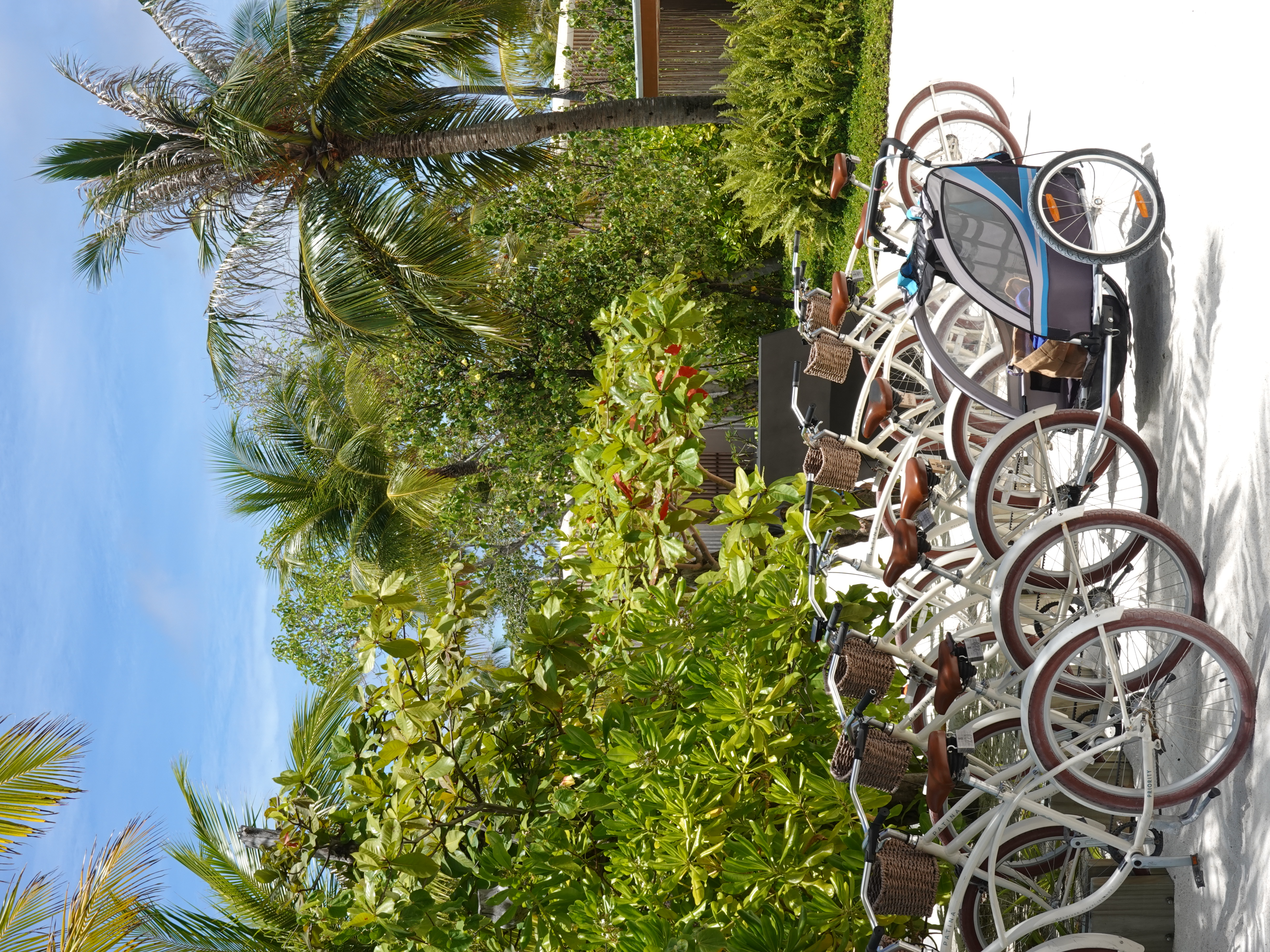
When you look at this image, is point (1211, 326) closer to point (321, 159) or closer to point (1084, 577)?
point (1084, 577)

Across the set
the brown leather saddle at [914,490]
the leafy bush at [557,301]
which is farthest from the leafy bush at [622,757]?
the leafy bush at [557,301]

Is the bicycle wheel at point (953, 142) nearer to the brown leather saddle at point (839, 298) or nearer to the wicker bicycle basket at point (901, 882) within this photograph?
the brown leather saddle at point (839, 298)

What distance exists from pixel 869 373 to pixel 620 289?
7.78 m

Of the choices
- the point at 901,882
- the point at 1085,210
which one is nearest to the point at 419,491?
the point at 1085,210

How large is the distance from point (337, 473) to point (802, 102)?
790 cm

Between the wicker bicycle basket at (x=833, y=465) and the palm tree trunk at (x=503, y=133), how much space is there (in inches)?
275

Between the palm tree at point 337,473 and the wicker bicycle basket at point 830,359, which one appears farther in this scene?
the palm tree at point 337,473

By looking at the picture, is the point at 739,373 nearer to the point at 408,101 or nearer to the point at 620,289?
the point at 620,289

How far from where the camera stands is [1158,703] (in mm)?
3340

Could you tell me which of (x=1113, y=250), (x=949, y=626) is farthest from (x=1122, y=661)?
(x=1113, y=250)

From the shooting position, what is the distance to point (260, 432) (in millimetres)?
13461

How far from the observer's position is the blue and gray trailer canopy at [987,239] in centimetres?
351

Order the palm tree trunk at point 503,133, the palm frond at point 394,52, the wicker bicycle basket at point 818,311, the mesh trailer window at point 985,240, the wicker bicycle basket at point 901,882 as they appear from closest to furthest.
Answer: the wicker bicycle basket at point 901,882 < the mesh trailer window at point 985,240 < the wicker bicycle basket at point 818,311 < the palm frond at point 394,52 < the palm tree trunk at point 503,133

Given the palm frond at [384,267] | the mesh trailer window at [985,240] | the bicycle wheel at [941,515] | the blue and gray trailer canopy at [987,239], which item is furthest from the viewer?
the palm frond at [384,267]
